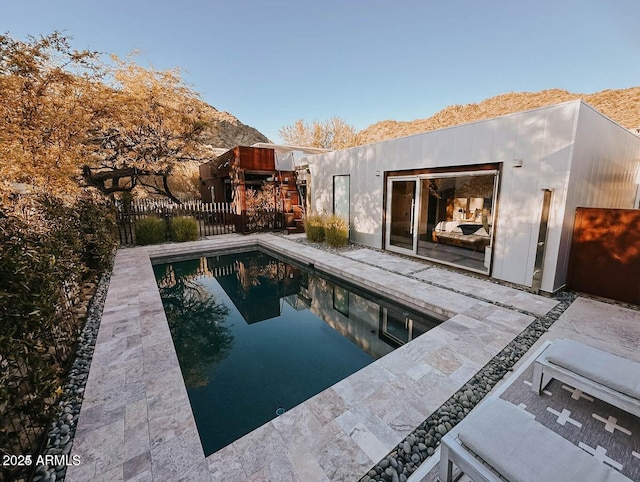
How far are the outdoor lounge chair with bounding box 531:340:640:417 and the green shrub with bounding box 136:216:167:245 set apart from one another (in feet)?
33.7

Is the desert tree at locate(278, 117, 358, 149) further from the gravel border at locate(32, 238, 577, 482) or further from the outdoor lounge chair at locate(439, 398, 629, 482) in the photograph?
the outdoor lounge chair at locate(439, 398, 629, 482)

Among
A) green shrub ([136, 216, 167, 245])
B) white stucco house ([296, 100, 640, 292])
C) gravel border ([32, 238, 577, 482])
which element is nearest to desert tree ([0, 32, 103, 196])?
green shrub ([136, 216, 167, 245])

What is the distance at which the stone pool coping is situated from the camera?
69.9 inches

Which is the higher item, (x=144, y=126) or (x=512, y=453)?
(x=144, y=126)

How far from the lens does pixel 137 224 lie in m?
9.16

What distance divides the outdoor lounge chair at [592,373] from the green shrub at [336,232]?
6159 millimetres

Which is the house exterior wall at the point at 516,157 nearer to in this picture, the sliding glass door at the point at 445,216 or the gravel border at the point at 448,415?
the sliding glass door at the point at 445,216

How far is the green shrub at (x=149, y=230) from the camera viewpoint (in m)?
9.10

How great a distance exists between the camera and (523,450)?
4.87ft

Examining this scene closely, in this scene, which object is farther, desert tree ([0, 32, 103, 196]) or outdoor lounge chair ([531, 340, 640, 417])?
desert tree ([0, 32, 103, 196])

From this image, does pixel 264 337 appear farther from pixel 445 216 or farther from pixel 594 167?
pixel 594 167

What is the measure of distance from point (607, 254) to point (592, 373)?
141 inches

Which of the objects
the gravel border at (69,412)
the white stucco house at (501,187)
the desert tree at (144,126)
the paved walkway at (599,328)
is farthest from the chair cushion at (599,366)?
the desert tree at (144,126)

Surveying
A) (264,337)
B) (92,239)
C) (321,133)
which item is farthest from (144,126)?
(321,133)
